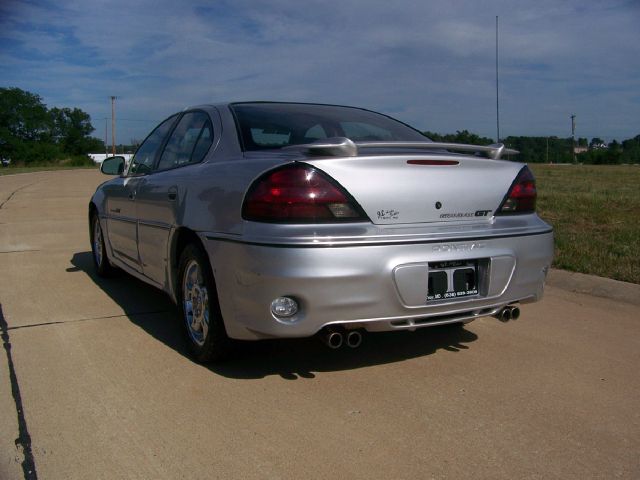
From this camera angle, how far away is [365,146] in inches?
139

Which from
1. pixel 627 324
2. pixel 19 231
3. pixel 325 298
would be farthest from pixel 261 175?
pixel 19 231

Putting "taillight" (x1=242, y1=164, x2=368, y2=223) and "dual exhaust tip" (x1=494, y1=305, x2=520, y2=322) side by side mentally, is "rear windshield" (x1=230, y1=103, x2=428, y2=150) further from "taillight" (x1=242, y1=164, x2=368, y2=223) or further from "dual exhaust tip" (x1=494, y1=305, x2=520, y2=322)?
"dual exhaust tip" (x1=494, y1=305, x2=520, y2=322)

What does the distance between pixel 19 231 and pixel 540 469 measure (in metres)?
9.05

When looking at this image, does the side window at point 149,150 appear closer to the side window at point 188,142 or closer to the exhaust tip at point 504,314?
the side window at point 188,142

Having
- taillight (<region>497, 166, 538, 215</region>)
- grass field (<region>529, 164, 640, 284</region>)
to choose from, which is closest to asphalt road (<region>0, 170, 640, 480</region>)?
taillight (<region>497, 166, 538, 215</region>)

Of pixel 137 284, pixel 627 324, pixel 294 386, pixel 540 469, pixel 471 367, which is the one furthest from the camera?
pixel 137 284

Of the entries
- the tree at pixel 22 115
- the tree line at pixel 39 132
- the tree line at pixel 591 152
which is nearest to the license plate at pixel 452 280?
the tree line at pixel 591 152

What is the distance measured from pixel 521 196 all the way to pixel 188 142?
222 centimetres

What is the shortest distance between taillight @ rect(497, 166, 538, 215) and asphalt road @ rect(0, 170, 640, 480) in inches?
36.0

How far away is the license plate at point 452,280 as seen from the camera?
336cm

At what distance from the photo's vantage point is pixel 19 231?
9.86 metres

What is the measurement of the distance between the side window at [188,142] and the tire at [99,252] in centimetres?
172

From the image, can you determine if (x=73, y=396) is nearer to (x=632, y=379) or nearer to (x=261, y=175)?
(x=261, y=175)

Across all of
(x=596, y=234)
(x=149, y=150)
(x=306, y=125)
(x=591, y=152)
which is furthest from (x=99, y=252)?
(x=591, y=152)
